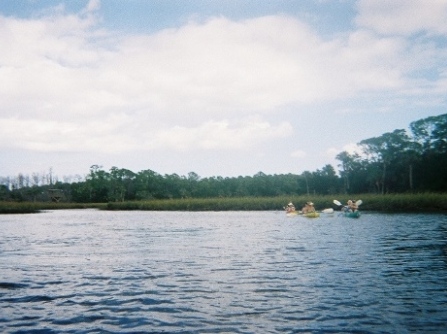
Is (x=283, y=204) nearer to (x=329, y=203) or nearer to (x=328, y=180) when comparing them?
(x=329, y=203)

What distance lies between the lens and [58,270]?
13.0 meters

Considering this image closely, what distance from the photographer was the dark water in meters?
7.36

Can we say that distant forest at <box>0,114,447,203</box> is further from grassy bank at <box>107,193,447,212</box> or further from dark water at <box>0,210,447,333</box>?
dark water at <box>0,210,447,333</box>

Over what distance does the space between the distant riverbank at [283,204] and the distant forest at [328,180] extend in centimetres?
3507

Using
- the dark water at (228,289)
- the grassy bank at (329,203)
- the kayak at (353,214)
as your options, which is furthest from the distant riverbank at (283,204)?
the dark water at (228,289)

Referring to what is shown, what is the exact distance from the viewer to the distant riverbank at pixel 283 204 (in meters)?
45.3

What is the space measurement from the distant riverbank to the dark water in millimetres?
29576

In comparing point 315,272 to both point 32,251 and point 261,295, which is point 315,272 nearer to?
point 261,295

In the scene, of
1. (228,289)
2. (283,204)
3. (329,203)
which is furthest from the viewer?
(283,204)

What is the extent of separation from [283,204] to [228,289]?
144 feet

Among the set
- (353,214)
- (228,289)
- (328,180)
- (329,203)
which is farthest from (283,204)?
(328,180)

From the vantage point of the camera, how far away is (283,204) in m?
53.1

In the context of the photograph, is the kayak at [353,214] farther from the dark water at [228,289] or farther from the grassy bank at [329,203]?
the dark water at [228,289]

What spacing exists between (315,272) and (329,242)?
7668 mm
